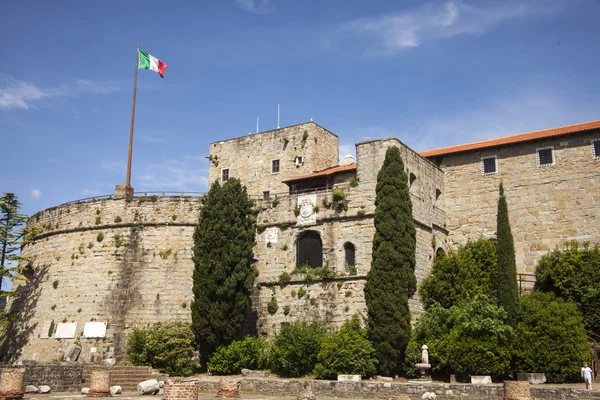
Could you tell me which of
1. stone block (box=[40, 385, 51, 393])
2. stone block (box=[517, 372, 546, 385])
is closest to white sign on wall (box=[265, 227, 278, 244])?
stone block (box=[40, 385, 51, 393])

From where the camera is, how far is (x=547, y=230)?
31422 millimetres

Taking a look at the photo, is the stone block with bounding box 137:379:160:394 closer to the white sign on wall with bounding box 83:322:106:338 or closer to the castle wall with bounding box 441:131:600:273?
the white sign on wall with bounding box 83:322:106:338

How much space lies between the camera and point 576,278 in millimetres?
28719

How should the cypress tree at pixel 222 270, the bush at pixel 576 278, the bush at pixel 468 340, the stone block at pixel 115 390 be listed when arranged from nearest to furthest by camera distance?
the stone block at pixel 115 390 → the bush at pixel 468 340 → the bush at pixel 576 278 → the cypress tree at pixel 222 270

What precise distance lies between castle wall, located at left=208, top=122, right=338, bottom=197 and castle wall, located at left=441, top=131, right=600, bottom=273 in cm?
911

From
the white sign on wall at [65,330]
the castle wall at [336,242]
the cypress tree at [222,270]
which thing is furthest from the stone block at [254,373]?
the white sign on wall at [65,330]

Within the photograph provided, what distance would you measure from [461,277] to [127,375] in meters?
15.8

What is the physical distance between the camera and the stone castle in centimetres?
3014

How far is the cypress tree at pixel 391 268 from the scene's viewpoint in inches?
1039

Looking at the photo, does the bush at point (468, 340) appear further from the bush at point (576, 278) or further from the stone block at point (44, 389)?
the stone block at point (44, 389)

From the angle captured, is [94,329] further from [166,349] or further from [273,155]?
[273,155]

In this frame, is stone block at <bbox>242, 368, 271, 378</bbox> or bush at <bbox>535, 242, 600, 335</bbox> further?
bush at <bbox>535, 242, 600, 335</bbox>

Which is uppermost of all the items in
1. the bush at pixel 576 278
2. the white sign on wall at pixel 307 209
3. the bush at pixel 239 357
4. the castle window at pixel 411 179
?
the castle window at pixel 411 179

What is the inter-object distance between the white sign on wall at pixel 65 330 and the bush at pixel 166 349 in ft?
11.7
